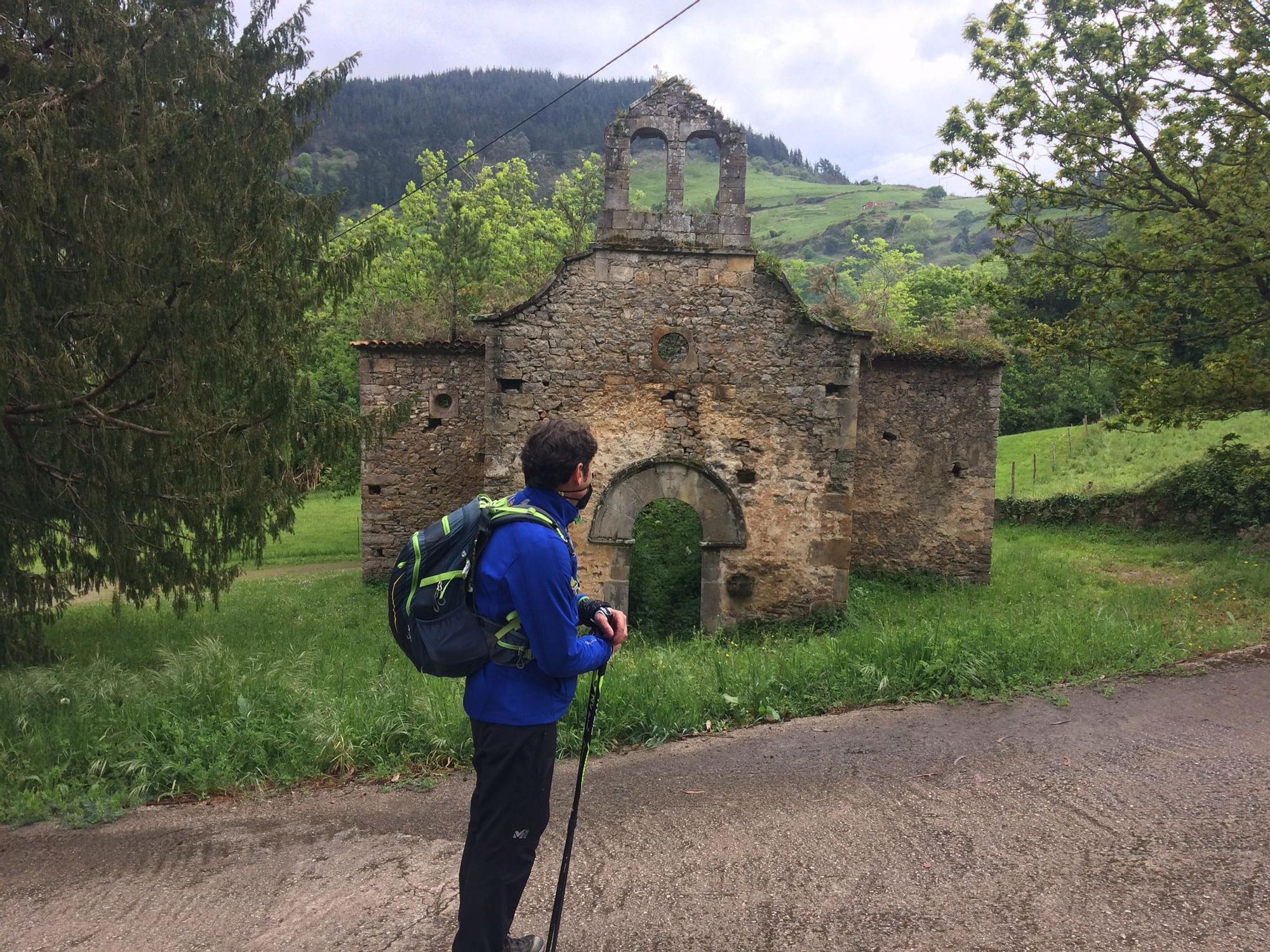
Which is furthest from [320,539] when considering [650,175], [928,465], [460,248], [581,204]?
[650,175]

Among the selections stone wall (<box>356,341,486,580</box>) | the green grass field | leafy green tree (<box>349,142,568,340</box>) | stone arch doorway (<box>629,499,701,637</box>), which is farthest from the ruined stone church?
the green grass field

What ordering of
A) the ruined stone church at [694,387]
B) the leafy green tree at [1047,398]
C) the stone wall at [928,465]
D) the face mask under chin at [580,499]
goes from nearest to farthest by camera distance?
1. the face mask under chin at [580,499]
2. the ruined stone church at [694,387]
3. the stone wall at [928,465]
4. the leafy green tree at [1047,398]

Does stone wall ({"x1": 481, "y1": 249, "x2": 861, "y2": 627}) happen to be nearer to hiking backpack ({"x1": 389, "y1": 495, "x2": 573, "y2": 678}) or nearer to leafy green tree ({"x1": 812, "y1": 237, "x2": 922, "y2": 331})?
leafy green tree ({"x1": 812, "y1": 237, "x2": 922, "y2": 331})

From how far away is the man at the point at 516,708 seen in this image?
8.48 ft

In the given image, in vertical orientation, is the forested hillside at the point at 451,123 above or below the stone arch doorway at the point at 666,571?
above

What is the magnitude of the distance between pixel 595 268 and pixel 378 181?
227 ft

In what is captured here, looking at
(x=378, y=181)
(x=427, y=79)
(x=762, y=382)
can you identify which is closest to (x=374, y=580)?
(x=762, y=382)

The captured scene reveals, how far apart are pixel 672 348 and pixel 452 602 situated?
7633mm

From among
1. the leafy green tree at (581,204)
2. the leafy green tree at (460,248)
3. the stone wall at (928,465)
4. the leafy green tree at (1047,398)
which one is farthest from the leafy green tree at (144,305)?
the leafy green tree at (1047,398)

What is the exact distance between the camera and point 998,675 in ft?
18.1

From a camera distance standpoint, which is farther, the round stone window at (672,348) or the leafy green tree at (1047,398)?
the leafy green tree at (1047,398)

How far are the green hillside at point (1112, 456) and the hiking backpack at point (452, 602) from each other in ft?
61.3

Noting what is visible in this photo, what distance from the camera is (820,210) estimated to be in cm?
10844

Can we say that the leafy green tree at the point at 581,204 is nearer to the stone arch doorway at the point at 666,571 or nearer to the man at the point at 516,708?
the stone arch doorway at the point at 666,571
